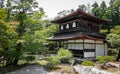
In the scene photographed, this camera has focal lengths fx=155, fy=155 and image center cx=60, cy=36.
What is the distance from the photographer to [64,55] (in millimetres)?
18203

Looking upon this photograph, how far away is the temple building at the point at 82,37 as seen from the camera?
19922mm

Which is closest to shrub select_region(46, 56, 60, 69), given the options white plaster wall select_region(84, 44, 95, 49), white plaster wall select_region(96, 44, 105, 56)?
white plaster wall select_region(84, 44, 95, 49)

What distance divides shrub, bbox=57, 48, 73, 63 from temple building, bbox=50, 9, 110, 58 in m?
1.83

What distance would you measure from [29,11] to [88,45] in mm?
8842

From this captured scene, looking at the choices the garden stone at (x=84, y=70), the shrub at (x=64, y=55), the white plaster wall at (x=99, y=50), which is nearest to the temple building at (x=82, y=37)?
the white plaster wall at (x=99, y=50)

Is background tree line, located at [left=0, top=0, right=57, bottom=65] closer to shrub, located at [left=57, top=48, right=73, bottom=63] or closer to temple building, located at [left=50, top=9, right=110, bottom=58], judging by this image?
shrub, located at [left=57, top=48, right=73, bottom=63]

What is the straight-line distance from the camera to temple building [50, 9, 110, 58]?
65.4ft

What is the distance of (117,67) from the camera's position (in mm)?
14664

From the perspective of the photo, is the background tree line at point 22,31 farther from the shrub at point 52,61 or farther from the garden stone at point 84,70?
the garden stone at point 84,70

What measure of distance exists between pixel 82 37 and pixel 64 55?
9.79 feet

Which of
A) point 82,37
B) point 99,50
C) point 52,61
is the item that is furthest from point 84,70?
point 99,50

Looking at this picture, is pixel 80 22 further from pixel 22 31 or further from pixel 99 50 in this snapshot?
pixel 22 31

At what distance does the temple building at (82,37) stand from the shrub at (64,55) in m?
1.83

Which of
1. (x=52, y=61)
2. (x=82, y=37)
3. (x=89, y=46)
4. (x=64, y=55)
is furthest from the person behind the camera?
(x=89, y=46)
